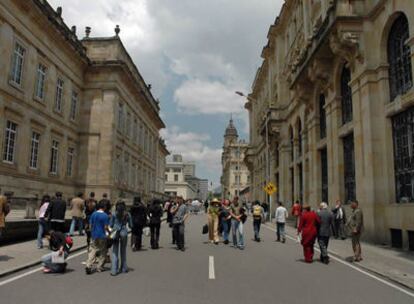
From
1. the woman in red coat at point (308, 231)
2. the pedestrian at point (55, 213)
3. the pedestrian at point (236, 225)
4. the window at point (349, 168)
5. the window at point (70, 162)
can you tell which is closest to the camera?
the woman in red coat at point (308, 231)

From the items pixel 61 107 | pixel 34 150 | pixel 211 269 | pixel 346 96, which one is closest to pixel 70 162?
pixel 61 107

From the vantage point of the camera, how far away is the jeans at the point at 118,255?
9.06 m

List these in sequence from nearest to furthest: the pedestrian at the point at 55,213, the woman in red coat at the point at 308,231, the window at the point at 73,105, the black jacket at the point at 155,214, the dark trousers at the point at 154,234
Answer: the woman in red coat at the point at 308,231 < the pedestrian at the point at 55,213 < the black jacket at the point at 155,214 < the dark trousers at the point at 154,234 < the window at the point at 73,105

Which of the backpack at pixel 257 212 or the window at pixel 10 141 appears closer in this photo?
the backpack at pixel 257 212

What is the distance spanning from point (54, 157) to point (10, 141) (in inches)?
267

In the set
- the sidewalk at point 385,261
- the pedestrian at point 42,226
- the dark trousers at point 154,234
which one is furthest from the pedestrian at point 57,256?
the sidewalk at point 385,261

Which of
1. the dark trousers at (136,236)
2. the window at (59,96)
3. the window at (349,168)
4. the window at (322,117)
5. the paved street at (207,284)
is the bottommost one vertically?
the paved street at (207,284)

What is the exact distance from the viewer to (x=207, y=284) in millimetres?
7957

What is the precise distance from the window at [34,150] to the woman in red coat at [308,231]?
67.5 feet

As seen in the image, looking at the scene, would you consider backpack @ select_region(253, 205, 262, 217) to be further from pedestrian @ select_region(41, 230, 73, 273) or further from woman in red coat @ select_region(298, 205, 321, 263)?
pedestrian @ select_region(41, 230, 73, 273)

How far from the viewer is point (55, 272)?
363 inches

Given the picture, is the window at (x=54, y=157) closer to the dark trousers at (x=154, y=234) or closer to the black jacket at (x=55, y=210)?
the black jacket at (x=55, y=210)

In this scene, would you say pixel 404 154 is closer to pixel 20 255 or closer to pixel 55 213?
pixel 55 213

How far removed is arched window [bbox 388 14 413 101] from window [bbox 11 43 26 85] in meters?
20.6
